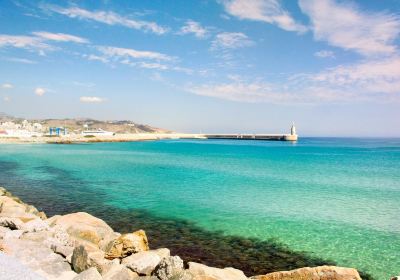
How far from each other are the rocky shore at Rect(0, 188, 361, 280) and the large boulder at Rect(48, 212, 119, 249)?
82mm

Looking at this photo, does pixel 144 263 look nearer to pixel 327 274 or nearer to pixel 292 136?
pixel 327 274

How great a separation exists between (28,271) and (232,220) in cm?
1306

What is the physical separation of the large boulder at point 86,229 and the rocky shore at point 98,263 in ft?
0.27

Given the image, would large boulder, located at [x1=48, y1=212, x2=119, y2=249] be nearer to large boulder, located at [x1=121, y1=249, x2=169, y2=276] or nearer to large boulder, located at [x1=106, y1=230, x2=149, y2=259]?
large boulder, located at [x1=106, y1=230, x2=149, y2=259]

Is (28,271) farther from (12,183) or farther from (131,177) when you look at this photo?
(131,177)

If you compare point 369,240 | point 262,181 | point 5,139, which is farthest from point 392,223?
point 5,139

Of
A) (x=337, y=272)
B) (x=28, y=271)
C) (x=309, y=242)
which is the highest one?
(x=28, y=271)

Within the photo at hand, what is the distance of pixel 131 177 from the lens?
1476 inches

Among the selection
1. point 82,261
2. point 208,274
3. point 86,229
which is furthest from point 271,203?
point 82,261

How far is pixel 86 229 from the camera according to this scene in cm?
1251

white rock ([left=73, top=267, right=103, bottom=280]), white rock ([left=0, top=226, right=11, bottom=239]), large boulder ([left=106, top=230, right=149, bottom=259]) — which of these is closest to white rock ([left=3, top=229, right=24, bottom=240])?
white rock ([left=0, top=226, right=11, bottom=239])

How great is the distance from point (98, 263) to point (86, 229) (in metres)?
3.96

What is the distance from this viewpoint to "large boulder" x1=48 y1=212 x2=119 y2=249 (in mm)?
12047

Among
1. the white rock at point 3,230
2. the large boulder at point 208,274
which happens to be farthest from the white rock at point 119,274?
the white rock at point 3,230
